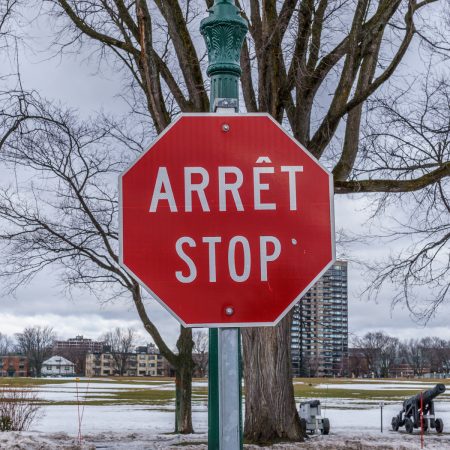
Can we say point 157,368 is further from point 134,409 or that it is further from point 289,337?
point 289,337

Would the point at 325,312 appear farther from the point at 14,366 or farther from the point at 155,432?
the point at 14,366

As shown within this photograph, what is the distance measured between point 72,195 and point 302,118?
21.3 ft

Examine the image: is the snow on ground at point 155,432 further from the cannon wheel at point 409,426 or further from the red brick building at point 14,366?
the red brick building at point 14,366

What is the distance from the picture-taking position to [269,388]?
41.1ft

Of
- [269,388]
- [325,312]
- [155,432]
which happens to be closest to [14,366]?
[325,312]

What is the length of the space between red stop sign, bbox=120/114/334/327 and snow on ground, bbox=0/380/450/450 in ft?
31.4

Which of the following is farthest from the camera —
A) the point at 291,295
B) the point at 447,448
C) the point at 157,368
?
the point at 157,368

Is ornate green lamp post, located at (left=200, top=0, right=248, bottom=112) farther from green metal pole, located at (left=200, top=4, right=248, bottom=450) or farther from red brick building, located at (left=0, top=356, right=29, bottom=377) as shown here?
red brick building, located at (left=0, top=356, right=29, bottom=377)

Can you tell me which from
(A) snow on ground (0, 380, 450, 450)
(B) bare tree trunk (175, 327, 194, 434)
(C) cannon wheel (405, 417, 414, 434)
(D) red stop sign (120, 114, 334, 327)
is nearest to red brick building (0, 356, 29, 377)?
(A) snow on ground (0, 380, 450, 450)

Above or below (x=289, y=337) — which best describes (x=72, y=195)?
above

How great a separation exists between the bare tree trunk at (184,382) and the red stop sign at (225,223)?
14.8 m

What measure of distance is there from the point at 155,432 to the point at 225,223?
16.9m

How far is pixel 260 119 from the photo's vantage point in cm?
220

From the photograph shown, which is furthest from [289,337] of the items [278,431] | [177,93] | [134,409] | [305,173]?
[134,409]
